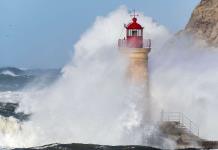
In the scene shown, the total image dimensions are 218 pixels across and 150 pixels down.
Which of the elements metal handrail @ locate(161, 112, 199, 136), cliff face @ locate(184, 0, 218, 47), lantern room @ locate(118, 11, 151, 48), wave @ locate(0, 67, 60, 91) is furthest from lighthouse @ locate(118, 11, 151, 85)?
cliff face @ locate(184, 0, 218, 47)

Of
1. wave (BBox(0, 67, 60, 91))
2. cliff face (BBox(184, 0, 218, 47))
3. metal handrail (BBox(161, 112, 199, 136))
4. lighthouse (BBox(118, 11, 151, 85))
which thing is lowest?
metal handrail (BBox(161, 112, 199, 136))

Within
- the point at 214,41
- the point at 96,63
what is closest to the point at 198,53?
the point at 214,41

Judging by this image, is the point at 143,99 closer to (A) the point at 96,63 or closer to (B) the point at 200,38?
(A) the point at 96,63

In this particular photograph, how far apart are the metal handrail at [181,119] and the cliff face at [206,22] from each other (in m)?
30.9

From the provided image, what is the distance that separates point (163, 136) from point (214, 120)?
2.76 metres

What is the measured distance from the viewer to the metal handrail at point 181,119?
23078 millimetres

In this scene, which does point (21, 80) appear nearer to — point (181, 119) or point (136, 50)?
point (181, 119)

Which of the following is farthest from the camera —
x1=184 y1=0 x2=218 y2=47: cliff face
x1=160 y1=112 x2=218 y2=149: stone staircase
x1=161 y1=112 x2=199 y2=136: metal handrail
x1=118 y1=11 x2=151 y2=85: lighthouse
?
x1=184 y1=0 x2=218 y2=47: cliff face

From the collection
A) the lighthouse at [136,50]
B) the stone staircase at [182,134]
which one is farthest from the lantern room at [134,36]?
the stone staircase at [182,134]

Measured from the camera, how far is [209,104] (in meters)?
24.5

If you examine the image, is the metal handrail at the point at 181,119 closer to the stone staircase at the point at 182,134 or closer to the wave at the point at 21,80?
the stone staircase at the point at 182,134

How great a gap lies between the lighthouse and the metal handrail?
2.29m

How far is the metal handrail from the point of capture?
2308 cm

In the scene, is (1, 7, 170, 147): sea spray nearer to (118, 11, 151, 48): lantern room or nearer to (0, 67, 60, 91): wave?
(118, 11, 151, 48): lantern room
